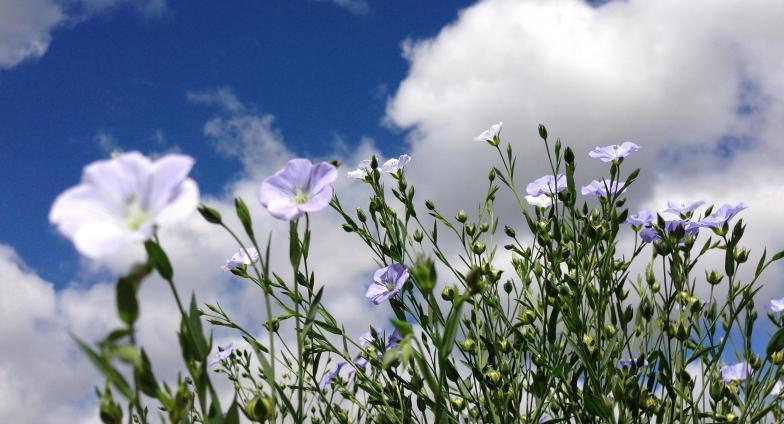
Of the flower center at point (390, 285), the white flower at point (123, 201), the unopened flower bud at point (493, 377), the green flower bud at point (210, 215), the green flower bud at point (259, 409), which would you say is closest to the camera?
the white flower at point (123, 201)

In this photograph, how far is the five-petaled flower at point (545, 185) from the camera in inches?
103

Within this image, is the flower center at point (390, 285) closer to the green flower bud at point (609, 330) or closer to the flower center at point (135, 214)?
the green flower bud at point (609, 330)

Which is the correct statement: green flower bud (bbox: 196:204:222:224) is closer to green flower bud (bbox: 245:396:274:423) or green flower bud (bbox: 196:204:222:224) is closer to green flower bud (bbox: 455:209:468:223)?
green flower bud (bbox: 245:396:274:423)

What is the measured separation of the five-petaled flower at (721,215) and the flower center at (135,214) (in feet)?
6.15

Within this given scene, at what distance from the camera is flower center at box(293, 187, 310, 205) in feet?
4.78

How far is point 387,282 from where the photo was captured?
2357mm

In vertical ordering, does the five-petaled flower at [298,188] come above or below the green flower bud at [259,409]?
above

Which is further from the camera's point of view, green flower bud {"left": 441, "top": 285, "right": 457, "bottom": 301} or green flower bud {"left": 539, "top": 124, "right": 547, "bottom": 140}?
green flower bud {"left": 539, "top": 124, "right": 547, "bottom": 140}

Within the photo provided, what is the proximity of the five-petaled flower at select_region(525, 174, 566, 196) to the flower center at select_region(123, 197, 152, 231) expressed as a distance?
190 cm

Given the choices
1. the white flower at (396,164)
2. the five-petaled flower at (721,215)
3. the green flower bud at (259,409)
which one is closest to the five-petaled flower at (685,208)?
the five-petaled flower at (721,215)

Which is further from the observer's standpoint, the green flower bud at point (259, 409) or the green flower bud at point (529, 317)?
the green flower bud at point (529, 317)

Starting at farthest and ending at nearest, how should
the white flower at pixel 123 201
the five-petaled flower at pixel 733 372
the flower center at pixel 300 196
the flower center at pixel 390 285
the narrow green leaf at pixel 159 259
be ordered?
the five-petaled flower at pixel 733 372, the flower center at pixel 390 285, the flower center at pixel 300 196, the narrow green leaf at pixel 159 259, the white flower at pixel 123 201

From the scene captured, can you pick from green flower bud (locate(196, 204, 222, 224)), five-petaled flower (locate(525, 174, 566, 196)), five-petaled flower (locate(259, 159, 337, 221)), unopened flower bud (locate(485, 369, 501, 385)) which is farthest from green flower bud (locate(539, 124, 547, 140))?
green flower bud (locate(196, 204, 222, 224))

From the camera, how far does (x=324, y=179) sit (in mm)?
1459
